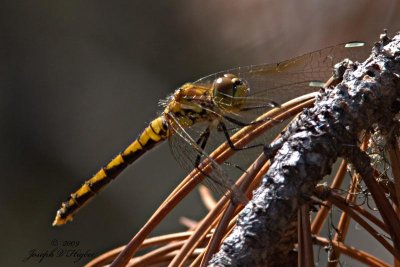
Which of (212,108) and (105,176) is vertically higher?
(212,108)

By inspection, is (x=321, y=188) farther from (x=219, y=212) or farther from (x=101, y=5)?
(x=101, y=5)

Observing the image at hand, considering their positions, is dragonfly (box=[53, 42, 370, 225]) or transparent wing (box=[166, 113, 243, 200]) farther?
dragonfly (box=[53, 42, 370, 225])

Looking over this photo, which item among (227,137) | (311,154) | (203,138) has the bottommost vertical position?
(311,154)

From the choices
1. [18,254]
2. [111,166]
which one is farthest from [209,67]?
[111,166]

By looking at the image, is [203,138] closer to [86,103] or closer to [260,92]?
[260,92]

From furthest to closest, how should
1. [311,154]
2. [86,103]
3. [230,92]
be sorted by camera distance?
[86,103]
[230,92]
[311,154]

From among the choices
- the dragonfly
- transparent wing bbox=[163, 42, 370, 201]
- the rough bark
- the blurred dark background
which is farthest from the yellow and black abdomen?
the blurred dark background

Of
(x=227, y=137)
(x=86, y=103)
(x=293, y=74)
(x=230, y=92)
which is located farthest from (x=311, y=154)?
(x=86, y=103)

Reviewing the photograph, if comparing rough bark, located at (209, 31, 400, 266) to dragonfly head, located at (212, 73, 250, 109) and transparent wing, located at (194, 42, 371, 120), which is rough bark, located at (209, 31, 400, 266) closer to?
transparent wing, located at (194, 42, 371, 120)
